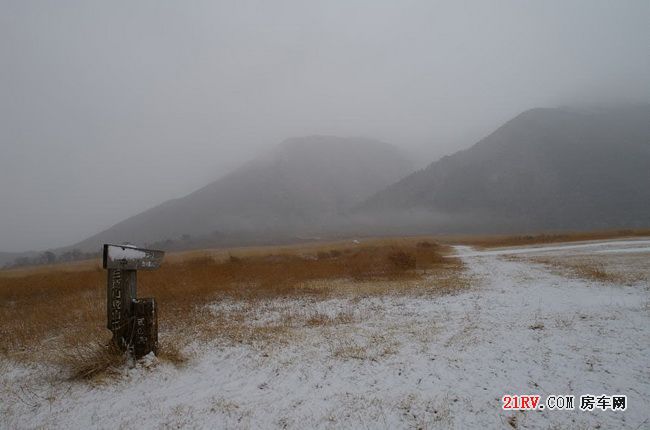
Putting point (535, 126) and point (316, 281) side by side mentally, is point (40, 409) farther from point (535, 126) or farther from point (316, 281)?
point (535, 126)

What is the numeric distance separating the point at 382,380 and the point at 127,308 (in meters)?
5.41

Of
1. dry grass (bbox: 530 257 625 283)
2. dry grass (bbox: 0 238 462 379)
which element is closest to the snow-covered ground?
dry grass (bbox: 0 238 462 379)

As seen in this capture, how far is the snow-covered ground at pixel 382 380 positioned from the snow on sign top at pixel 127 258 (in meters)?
2.05

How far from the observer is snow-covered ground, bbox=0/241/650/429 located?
5.25 metres

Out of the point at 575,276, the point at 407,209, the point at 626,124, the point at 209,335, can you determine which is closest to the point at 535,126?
the point at 626,124

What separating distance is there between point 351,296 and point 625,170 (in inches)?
7505

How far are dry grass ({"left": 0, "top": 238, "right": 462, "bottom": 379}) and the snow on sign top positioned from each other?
1866 millimetres

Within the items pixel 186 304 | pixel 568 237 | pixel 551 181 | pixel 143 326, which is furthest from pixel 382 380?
pixel 551 181

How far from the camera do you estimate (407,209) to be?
199 metres

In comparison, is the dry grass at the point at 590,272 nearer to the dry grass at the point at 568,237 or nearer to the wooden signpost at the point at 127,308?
the wooden signpost at the point at 127,308

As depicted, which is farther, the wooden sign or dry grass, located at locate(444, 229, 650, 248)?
dry grass, located at locate(444, 229, 650, 248)

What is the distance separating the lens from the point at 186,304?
14.2 m

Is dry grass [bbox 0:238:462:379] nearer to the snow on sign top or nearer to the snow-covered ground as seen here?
the snow-covered ground

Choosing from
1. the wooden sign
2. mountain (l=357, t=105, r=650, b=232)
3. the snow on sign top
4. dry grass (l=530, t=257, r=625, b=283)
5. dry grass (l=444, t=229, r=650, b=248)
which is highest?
mountain (l=357, t=105, r=650, b=232)
